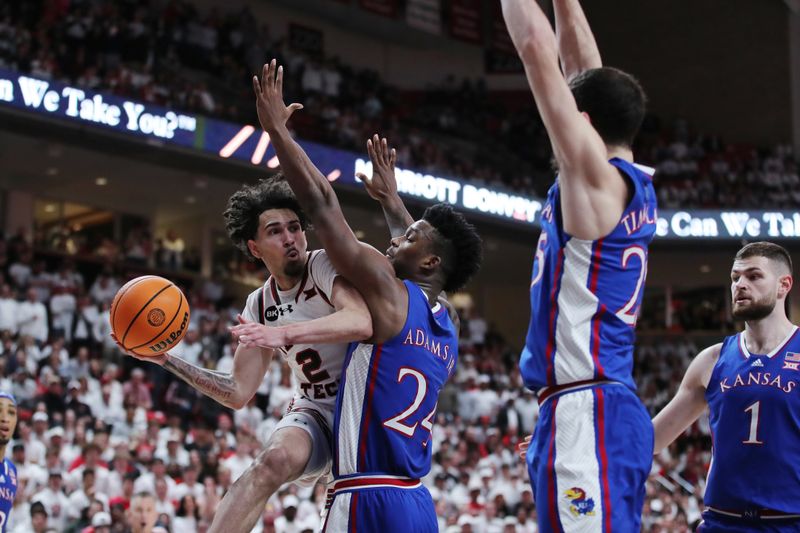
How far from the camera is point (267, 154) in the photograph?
19.8 meters

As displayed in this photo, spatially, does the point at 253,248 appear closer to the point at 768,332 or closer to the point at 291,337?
the point at 291,337

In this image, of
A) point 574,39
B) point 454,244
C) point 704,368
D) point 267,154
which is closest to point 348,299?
point 454,244

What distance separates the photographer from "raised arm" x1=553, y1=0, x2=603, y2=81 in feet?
14.4

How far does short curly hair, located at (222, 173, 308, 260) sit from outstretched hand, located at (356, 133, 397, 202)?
390mm

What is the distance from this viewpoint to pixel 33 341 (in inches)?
566

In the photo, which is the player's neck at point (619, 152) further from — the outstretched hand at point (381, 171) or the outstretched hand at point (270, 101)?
the outstretched hand at point (381, 171)

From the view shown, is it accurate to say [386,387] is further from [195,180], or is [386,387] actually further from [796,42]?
[796,42]

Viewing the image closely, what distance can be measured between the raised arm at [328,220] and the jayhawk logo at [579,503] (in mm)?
1303

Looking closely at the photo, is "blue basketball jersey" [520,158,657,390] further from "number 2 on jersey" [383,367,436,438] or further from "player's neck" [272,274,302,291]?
"player's neck" [272,274,302,291]

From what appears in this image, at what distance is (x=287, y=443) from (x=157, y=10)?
2031 cm

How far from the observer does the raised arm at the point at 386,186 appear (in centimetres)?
562

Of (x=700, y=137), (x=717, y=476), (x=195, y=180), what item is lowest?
(x=717, y=476)

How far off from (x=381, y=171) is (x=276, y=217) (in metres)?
0.65

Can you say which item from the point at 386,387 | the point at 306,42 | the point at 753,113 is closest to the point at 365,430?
the point at 386,387
